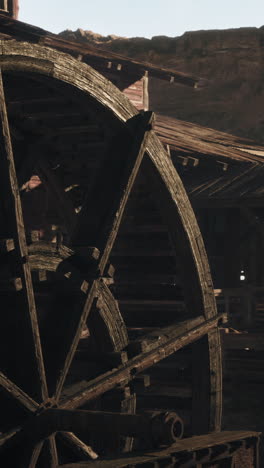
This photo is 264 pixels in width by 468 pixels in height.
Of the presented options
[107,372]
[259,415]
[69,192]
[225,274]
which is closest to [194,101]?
[225,274]

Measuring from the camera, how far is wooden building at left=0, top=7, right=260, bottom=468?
691 centimetres

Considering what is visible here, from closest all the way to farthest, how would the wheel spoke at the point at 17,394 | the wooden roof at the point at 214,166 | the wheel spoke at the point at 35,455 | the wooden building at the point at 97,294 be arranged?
the wheel spoke at the point at 17,394
the wooden building at the point at 97,294
the wheel spoke at the point at 35,455
the wooden roof at the point at 214,166

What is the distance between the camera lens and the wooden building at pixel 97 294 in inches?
272

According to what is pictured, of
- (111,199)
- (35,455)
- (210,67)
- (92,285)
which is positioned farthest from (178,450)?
(210,67)

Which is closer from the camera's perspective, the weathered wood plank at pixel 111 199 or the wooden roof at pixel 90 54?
the weathered wood plank at pixel 111 199

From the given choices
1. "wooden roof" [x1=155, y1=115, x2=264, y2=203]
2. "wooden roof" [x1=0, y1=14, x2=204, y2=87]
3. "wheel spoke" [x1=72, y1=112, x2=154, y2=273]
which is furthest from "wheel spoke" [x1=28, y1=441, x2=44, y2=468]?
"wooden roof" [x1=0, y1=14, x2=204, y2=87]

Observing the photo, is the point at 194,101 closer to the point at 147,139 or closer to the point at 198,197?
the point at 198,197

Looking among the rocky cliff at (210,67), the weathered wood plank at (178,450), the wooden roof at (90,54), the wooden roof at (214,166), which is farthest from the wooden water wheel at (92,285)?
the rocky cliff at (210,67)

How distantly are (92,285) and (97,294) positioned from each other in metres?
0.36

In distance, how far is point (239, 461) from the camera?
313 inches

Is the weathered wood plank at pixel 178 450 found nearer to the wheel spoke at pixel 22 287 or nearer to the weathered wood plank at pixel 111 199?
the wheel spoke at pixel 22 287

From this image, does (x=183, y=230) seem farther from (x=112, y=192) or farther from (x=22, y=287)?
(x=22, y=287)

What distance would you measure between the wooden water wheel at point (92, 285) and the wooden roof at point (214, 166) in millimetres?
5891

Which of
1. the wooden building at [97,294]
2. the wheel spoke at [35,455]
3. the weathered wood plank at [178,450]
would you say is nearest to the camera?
the weathered wood plank at [178,450]
